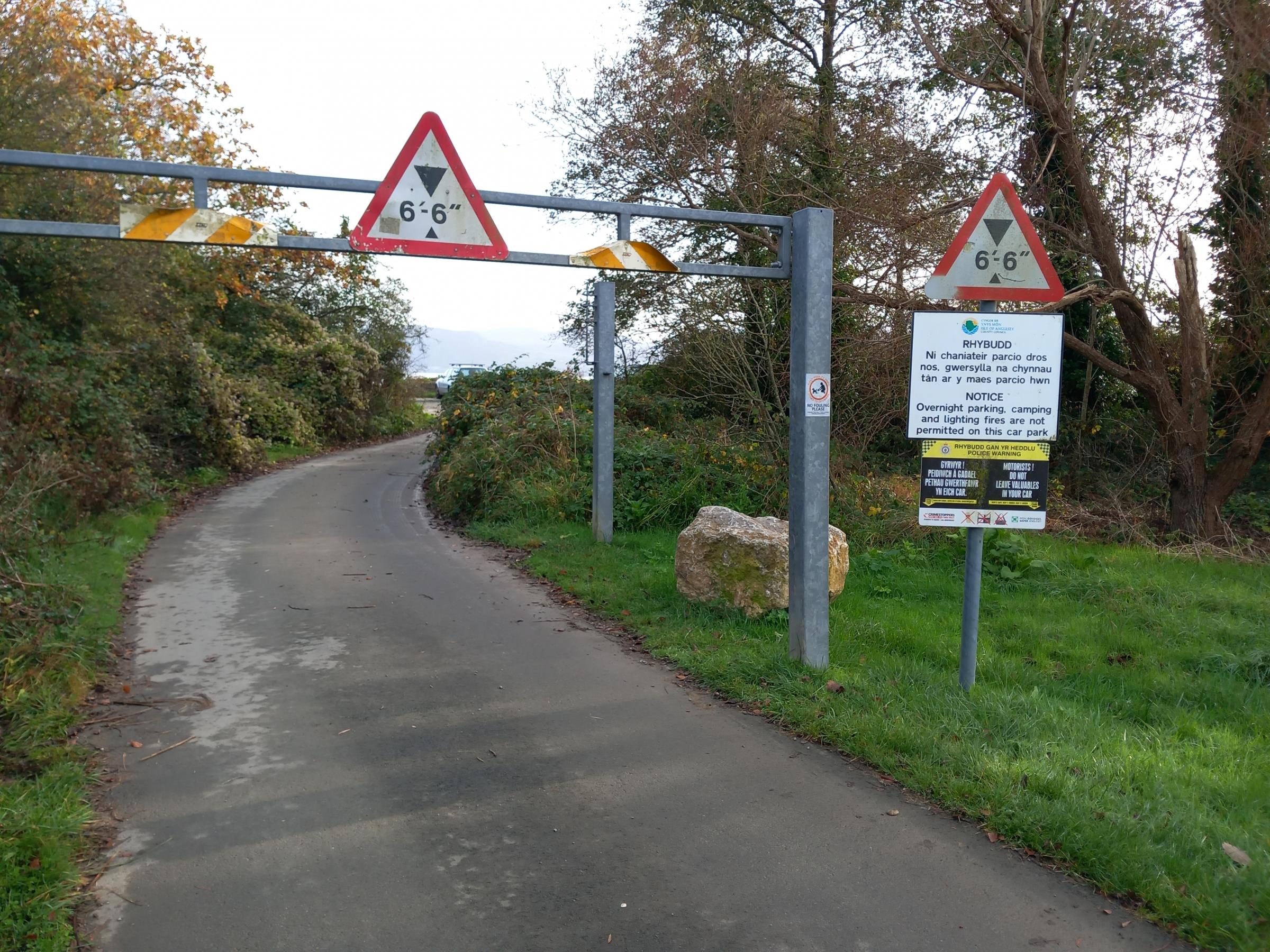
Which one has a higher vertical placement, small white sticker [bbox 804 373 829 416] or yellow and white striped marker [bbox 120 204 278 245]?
yellow and white striped marker [bbox 120 204 278 245]

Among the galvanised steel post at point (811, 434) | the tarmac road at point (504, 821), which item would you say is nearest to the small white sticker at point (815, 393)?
the galvanised steel post at point (811, 434)

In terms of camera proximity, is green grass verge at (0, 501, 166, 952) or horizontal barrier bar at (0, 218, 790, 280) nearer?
green grass verge at (0, 501, 166, 952)

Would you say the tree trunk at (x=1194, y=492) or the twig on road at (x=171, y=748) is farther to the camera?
the tree trunk at (x=1194, y=492)

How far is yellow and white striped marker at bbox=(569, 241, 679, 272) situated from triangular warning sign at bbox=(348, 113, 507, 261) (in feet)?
2.60

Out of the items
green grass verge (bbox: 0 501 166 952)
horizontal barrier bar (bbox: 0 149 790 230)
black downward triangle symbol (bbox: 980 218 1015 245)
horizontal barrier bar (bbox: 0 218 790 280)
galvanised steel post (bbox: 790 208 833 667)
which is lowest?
green grass verge (bbox: 0 501 166 952)

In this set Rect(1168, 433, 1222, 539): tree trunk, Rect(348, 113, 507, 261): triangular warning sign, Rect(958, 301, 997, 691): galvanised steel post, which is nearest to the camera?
Rect(348, 113, 507, 261): triangular warning sign

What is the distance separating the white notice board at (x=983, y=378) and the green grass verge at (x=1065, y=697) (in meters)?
1.58

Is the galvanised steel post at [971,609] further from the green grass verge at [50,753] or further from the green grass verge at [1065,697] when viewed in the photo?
the green grass verge at [50,753]

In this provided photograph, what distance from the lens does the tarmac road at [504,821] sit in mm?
3465

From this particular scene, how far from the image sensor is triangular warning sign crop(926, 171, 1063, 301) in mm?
5387

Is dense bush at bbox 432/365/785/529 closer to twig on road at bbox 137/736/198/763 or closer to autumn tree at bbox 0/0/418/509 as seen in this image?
autumn tree at bbox 0/0/418/509

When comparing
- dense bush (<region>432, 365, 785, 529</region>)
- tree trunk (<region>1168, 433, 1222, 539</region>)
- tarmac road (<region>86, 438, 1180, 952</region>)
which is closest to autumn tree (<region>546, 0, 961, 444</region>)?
dense bush (<region>432, 365, 785, 529</region>)

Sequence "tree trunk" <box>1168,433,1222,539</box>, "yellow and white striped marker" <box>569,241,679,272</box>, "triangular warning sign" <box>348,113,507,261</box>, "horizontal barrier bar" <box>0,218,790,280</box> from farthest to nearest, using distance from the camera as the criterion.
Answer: "tree trunk" <box>1168,433,1222,539</box>, "yellow and white striped marker" <box>569,241,679,272</box>, "triangular warning sign" <box>348,113,507,261</box>, "horizontal barrier bar" <box>0,218,790,280</box>

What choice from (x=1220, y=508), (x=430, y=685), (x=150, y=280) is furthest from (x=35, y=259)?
(x=1220, y=508)
